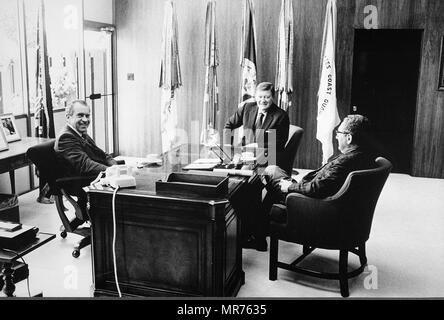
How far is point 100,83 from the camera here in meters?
6.42

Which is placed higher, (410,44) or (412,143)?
(410,44)

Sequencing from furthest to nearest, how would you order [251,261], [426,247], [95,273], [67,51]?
[67,51], [426,247], [251,261], [95,273]

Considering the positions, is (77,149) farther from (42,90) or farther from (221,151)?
(42,90)

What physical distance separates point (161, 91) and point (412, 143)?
329cm

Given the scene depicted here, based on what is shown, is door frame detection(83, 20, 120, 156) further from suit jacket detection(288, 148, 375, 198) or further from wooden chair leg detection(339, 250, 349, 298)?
wooden chair leg detection(339, 250, 349, 298)

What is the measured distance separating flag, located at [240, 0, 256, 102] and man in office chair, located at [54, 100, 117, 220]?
8.81 ft

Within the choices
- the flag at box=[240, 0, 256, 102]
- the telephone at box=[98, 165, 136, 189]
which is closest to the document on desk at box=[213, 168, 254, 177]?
the telephone at box=[98, 165, 136, 189]

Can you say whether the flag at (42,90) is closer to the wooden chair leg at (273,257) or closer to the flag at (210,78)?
the flag at (210,78)

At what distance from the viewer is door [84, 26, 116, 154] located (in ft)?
20.1

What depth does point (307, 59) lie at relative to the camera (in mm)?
6004

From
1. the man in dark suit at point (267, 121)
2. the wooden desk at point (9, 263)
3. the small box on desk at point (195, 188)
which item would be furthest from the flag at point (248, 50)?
the wooden desk at point (9, 263)

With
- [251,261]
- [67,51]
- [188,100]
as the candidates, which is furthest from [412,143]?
[67,51]
